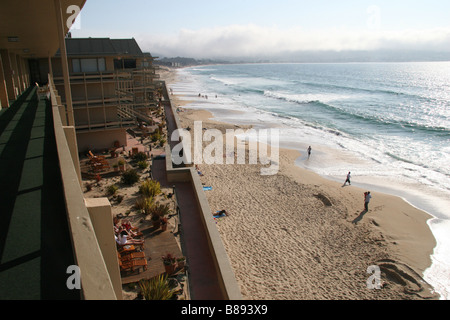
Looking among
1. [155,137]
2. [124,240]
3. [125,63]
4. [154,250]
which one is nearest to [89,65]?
[155,137]

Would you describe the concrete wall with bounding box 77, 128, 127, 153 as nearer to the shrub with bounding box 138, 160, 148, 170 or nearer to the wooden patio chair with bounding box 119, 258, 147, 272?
the shrub with bounding box 138, 160, 148, 170

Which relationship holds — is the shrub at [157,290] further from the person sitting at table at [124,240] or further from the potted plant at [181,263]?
the person sitting at table at [124,240]

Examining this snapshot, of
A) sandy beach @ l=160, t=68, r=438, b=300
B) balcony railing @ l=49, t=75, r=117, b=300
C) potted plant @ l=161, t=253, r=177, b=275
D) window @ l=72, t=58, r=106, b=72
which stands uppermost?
window @ l=72, t=58, r=106, b=72

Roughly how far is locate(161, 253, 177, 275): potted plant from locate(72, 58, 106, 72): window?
15.0 m

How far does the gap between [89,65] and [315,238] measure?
52.7 ft

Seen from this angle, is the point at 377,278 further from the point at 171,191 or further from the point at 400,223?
the point at 171,191

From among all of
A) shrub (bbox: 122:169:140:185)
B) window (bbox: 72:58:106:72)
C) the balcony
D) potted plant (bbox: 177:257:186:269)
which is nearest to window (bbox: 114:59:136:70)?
window (bbox: 72:58:106:72)

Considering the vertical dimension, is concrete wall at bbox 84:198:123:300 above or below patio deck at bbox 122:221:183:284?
above

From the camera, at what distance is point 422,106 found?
2415 inches

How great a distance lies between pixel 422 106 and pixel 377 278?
5934 centimetres

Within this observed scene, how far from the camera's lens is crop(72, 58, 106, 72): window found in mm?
19734

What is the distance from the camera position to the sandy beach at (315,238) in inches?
464

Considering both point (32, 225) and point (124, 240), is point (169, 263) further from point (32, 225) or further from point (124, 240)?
point (32, 225)
